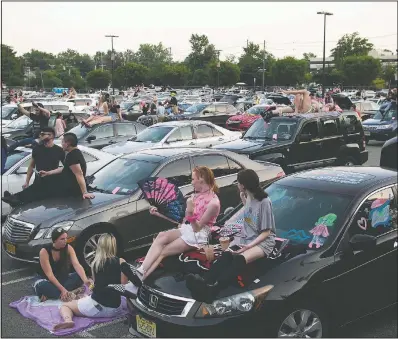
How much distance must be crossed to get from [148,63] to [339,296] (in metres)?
115

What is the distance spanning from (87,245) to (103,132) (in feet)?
28.4

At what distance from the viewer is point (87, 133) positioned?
48.1ft

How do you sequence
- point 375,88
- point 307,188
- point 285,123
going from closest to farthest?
point 307,188 < point 285,123 < point 375,88

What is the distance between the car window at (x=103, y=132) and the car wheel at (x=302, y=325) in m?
11.4

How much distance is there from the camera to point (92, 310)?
5.40 meters

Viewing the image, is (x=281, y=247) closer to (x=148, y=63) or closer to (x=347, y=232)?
(x=347, y=232)

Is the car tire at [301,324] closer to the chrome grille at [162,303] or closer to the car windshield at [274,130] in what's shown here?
the chrome grille at [162,303]

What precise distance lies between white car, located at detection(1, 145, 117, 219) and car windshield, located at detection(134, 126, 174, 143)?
3199 mm

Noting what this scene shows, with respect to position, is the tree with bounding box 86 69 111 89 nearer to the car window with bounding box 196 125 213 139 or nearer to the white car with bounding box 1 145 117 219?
the car window with bounding box 196 125 213 139

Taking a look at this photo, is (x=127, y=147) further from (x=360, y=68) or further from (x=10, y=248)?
(x=360, y=68)

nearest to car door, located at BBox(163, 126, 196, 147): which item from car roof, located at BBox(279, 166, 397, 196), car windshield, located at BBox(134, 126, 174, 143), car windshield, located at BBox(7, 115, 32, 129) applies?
car windshield, located at BBox(134, 126, 174, 143)

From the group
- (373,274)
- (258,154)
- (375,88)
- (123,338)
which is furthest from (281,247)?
(375,88)

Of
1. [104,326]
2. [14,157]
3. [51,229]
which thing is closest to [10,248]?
[51,229]

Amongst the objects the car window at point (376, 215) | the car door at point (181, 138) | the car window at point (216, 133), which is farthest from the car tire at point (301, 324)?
the car window at point (216, 133)
